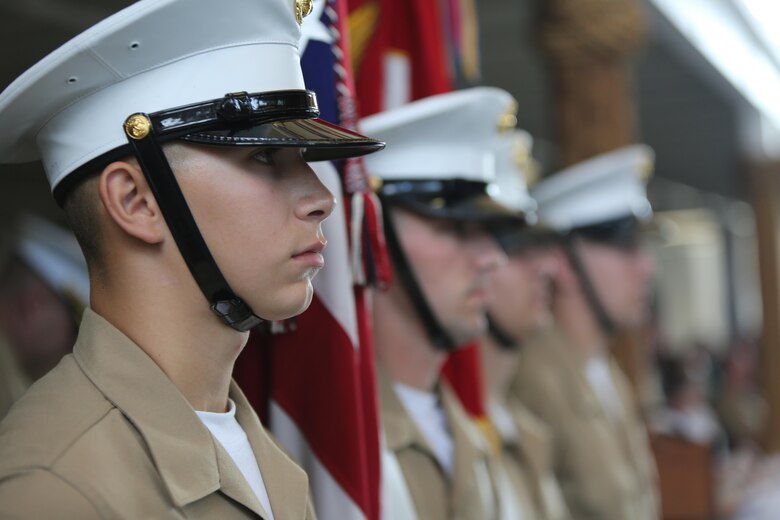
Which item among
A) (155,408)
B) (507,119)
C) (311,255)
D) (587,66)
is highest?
(587,66)

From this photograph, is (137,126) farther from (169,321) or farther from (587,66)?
(587,66)

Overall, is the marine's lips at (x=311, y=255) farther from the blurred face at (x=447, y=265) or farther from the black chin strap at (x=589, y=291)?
the black chin strap at (x=589, y=291)

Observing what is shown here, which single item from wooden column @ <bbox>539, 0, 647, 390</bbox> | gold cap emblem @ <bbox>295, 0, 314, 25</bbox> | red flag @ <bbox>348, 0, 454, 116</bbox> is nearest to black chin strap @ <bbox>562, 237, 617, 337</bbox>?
wooden column @ <bbox>539, 0, 647, 390</bbox>

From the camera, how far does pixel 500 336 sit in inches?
119

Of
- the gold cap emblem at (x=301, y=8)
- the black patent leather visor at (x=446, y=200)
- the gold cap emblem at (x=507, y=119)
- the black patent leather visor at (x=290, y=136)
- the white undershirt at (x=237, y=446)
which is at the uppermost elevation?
the gold cap emblem at (x=301, y=8)

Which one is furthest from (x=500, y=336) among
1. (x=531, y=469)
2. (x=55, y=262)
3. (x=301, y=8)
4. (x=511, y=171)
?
(x=301, y=8)

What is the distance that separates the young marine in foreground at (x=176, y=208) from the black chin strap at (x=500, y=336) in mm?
1815

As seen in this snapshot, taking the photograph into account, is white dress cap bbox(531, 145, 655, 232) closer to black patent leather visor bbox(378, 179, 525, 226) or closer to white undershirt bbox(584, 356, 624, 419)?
white undershirt bbox(584, 356, 624, 419)

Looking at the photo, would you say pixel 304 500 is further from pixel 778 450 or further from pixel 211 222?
pixel 778 450

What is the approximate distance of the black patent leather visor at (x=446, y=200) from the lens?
2098 millimetres

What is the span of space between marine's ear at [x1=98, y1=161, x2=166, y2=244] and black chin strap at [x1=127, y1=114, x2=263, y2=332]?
0.01 metres

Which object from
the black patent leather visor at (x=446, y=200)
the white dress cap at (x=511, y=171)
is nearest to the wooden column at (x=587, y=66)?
the white dress cap at (x=511, y=171)

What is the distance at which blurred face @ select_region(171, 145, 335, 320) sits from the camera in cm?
117

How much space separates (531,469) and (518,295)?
507mm
